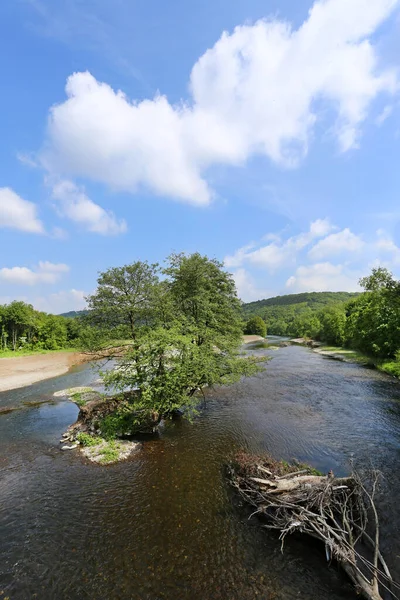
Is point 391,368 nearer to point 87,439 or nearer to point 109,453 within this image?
point 109,453

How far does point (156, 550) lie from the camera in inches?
352

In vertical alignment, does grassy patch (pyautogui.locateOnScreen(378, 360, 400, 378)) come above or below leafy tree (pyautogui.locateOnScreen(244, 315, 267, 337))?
below

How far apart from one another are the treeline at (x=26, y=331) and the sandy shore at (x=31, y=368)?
9.65 meters

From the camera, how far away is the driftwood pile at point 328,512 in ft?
24.8

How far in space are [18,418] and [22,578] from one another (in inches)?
669

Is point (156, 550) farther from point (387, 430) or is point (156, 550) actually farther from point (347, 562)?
point (387, 430)

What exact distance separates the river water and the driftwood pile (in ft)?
1.85

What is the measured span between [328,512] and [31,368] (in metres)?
48.6

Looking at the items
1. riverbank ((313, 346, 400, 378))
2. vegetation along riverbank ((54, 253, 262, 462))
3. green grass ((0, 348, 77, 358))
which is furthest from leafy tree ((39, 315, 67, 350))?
riverbank ((313, 346, 400, 378))

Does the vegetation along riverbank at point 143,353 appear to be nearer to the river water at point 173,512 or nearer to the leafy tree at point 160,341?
the leafy tree at point 160,341

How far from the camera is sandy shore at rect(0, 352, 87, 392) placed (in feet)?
116

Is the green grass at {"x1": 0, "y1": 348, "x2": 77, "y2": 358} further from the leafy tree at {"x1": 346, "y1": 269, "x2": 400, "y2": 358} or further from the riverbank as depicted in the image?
the leafy tree at {"x1": 346, "y1": 269, "x2": 400, "y2": 358}

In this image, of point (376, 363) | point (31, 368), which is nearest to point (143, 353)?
point (31, 368)

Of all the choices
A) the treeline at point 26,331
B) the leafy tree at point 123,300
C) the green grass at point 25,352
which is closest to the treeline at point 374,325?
the leafy tree at point 123,300
